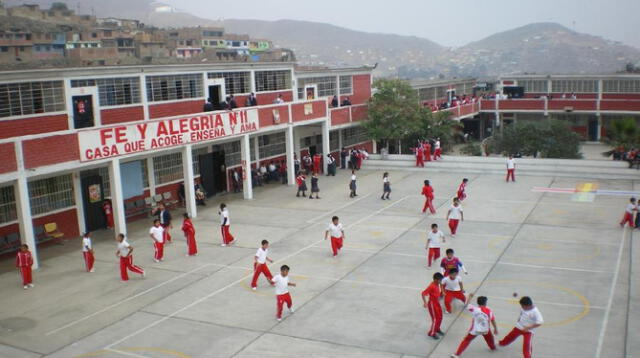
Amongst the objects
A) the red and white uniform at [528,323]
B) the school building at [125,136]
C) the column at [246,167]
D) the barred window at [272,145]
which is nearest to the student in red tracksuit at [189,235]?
the school building at [125,136]

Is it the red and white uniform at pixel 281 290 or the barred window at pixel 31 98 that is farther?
the barred window at pixel 31 98

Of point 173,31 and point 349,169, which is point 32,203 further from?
point 173,31

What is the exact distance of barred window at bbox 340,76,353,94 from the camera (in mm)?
43125

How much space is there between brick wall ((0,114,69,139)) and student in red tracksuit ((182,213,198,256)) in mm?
7075

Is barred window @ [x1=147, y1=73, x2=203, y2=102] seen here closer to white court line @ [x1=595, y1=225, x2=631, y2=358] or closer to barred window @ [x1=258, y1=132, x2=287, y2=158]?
barred window @ [x1=258, y1=132, x2=287, y2=158]

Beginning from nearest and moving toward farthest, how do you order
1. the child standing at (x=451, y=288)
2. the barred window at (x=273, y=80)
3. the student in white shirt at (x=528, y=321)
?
the student in white shirt at (x=528, y=321) → the child standing at (x=451, y=288) → the barred window at (x=273, y=80)

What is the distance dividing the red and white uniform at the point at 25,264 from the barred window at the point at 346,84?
27.5 metres

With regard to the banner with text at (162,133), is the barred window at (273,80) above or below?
above

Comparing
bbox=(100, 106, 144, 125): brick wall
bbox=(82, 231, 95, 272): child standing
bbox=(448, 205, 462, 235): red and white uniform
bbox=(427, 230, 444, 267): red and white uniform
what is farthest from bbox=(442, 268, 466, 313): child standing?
bbox=(100, 106, 144, 125): brick wall

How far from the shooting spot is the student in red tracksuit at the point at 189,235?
2145cm

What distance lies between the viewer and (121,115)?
27.5 meters

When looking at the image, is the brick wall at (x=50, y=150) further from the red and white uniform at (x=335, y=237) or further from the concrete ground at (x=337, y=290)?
the red and white uniform at (x=335, y=237)

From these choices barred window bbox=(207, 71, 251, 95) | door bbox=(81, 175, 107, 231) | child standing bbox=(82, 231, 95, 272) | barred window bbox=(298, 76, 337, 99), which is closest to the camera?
child standing bbox=(82, 231, 95, 272)

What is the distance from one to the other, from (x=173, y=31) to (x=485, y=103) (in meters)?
118
